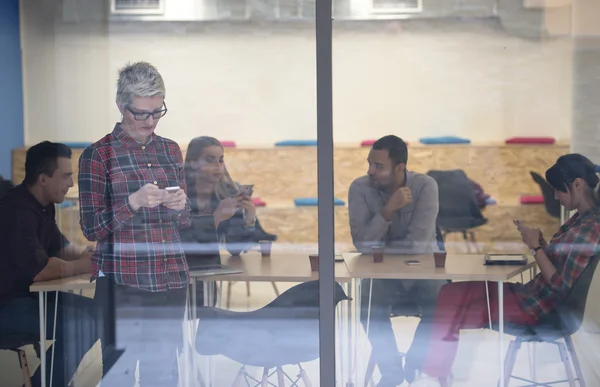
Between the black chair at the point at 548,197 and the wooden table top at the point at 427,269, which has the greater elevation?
the black chair at the point at 548,197

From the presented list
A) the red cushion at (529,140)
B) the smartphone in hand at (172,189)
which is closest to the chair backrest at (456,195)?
the red cushion at (529,140)

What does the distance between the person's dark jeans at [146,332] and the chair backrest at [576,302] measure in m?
1.75

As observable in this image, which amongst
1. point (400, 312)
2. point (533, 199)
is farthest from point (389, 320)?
point (533, 199)

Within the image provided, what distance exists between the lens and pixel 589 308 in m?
3.82

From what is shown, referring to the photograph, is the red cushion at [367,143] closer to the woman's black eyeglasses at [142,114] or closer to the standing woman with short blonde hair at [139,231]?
the standing woman with short blonde hair at [139,231]

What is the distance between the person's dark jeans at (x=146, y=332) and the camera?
3889 millimetres

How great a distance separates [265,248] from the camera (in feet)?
13.2

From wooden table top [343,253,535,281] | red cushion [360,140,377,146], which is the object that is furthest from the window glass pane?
red cushion [360,140,377,146]

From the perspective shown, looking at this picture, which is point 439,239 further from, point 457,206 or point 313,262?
point 313,262

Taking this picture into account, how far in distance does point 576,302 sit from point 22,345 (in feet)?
8.56

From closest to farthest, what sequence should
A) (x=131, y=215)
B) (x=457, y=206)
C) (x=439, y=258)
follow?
(x=131, y=215)
(x=439, y=258)
(x=457, y=206)

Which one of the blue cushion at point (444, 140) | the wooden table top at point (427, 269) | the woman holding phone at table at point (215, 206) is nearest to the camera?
the wooden table top at point (427, 269)

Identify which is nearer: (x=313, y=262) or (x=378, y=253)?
(x=313, y=262)

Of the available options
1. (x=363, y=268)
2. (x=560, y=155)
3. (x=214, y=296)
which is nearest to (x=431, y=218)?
(x=363, y=268)
